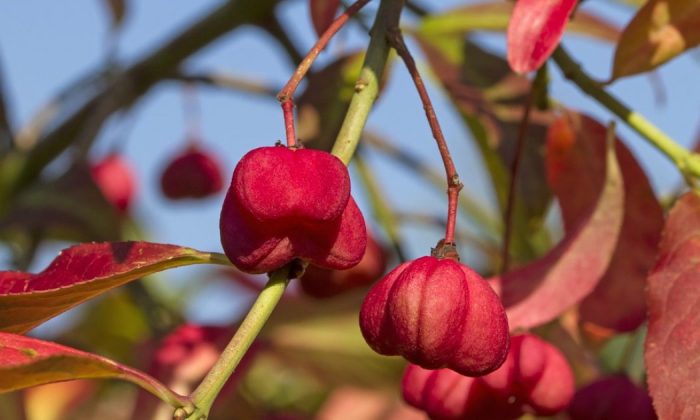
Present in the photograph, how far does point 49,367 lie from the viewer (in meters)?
0.54

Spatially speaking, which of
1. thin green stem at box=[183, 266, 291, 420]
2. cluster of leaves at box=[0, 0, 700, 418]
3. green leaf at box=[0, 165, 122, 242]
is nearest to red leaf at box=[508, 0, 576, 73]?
cluster of leaves at box=[0, 0, 700, 418]

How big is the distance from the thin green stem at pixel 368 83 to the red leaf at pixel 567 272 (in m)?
0.21

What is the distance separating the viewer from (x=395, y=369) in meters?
1.24

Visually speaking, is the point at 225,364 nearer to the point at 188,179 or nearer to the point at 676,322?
the point at 676,322

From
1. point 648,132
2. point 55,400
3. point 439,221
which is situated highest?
point 648,132

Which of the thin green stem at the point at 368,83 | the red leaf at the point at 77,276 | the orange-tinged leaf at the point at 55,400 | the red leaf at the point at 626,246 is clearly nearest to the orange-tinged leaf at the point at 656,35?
the red leaf at the point at 626,246

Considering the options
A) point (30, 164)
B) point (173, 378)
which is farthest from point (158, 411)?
point (30, 164)

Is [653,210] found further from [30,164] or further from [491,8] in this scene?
[30,164]

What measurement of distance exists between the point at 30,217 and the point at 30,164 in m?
0.20

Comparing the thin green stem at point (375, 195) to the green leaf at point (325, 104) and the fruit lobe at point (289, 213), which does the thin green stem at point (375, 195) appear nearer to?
the green leaf at point (325, 104)

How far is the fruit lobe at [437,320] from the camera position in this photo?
58cm

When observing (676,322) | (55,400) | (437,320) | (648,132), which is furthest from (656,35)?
(55,400)

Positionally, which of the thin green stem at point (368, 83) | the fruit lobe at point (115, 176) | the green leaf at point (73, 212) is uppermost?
the thin green stem at point (368, 83)

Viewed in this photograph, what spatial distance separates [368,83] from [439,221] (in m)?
0.62
